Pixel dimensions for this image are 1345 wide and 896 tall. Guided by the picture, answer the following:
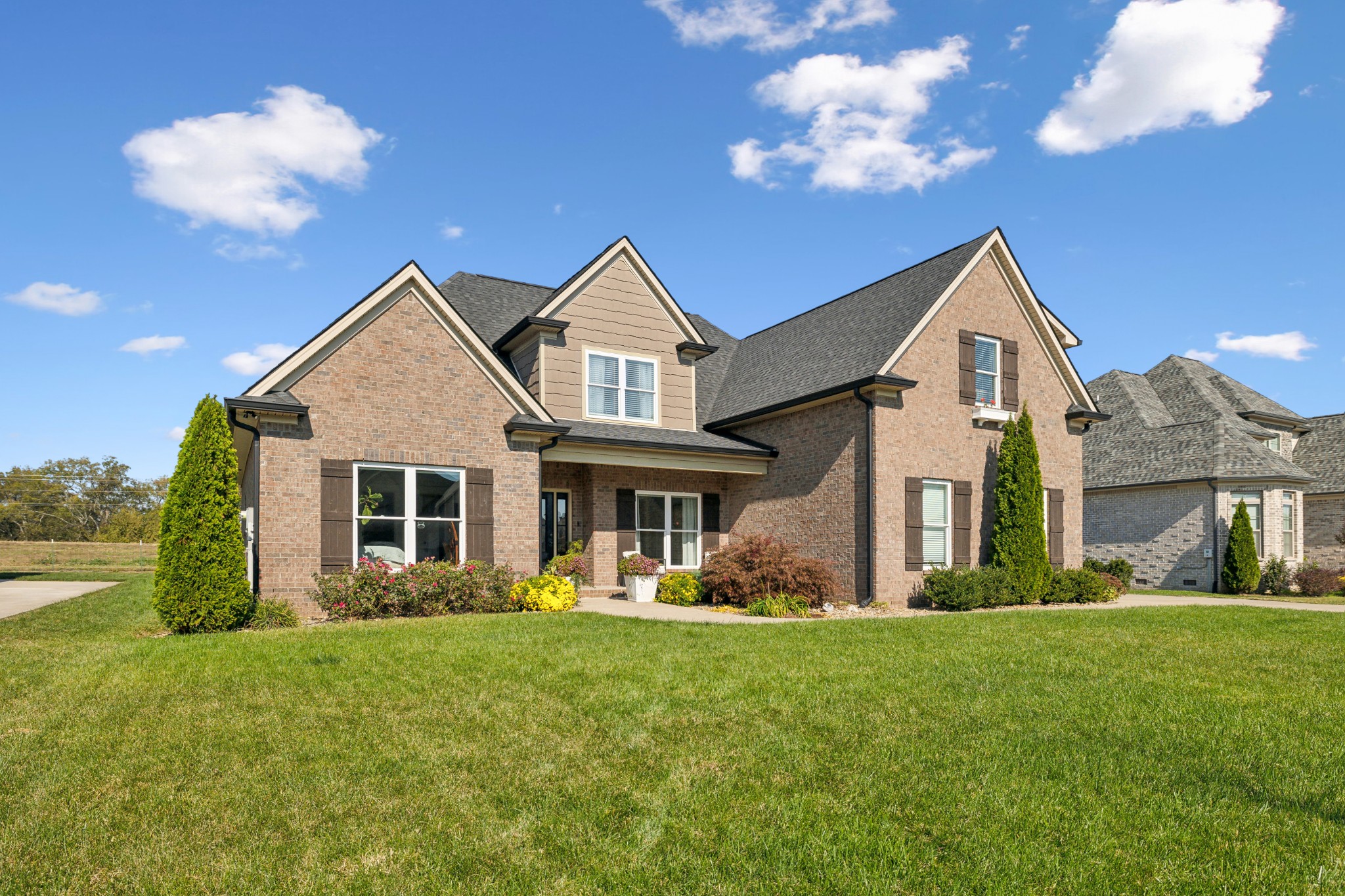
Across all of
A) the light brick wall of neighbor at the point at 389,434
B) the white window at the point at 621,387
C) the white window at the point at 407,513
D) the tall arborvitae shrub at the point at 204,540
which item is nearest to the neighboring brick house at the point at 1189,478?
the white window at the point at 621,387

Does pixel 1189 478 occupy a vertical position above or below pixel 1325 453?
below

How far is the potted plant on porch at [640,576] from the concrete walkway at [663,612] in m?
0.25

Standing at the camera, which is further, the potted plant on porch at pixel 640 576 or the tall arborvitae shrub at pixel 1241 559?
the tall arborvitae shrub at pixel 1241 559

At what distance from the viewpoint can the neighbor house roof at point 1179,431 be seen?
23.6m

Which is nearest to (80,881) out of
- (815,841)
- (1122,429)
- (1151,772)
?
(815,841)

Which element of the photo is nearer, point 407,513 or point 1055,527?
point 407,513

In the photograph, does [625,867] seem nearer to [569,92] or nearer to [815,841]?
[815,841]

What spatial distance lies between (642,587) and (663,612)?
2.43 meters

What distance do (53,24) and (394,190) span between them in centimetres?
534

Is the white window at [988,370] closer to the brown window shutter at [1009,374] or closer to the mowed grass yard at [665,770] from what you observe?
the brown window shutter at [1009,374]

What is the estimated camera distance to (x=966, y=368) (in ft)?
58.3

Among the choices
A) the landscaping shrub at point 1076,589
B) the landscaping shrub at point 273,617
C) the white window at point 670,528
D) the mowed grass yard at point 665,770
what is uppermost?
the white window at point 670,528

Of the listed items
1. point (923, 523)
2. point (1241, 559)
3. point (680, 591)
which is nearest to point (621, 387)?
point (680, 591)

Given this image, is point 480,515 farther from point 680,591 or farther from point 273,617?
point 680,591
